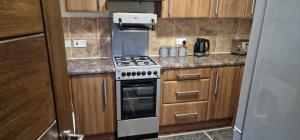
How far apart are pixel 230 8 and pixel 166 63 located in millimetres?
994

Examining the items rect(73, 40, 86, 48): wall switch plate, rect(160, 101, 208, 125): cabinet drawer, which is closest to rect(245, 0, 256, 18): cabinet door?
rect(160, 101, 208, 125): cabinet drawer

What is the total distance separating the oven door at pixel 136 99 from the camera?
2076 millimetres

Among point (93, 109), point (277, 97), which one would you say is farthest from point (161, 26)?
point (277, 97)

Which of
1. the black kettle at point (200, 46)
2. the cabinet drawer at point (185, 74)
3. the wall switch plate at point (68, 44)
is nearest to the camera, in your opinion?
the cabinet drawer at point (185, 74)

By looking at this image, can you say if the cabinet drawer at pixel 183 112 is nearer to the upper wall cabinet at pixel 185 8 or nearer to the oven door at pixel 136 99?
the oven door at pixel 136 99

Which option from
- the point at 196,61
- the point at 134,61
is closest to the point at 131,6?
the point at 134,61

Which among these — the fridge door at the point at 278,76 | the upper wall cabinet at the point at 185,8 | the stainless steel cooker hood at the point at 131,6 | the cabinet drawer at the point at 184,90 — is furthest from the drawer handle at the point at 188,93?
the fridge door at the point at 278,76

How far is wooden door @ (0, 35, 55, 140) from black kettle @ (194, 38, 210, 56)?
7.02ft

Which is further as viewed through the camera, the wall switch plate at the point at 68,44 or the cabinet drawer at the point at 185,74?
the wall switch plate at the point at 68,44

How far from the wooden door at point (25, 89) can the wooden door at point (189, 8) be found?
174 cm

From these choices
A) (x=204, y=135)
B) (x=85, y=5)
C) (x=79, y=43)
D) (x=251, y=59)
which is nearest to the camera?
(x=251, y=59)

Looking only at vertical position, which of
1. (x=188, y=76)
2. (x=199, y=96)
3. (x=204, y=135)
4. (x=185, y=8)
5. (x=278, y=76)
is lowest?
(x=204, y=135)

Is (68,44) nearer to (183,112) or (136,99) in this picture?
(136,99)

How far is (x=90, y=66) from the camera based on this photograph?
2.07 metres
